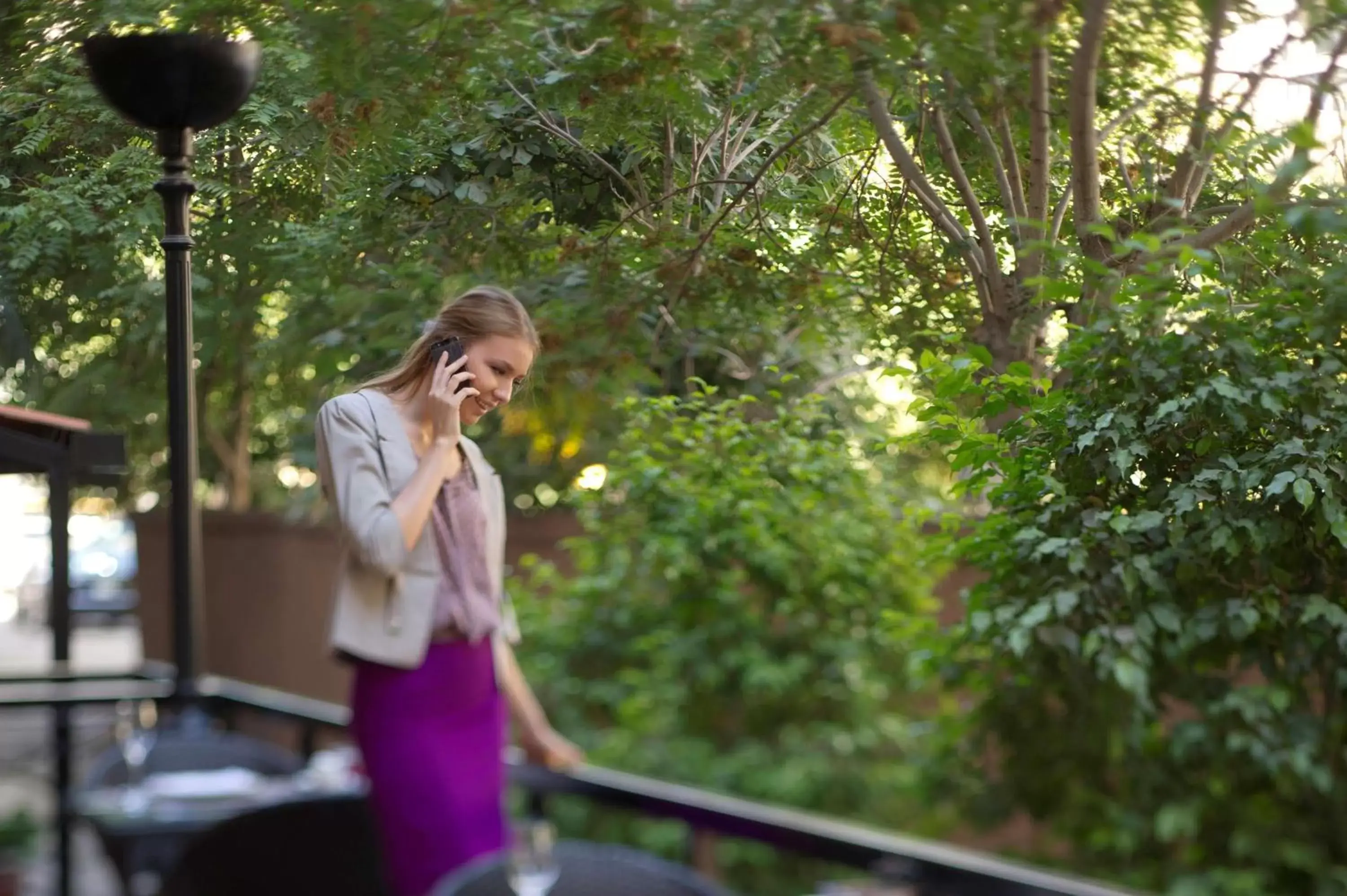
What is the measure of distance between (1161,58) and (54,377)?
1479 millimetres

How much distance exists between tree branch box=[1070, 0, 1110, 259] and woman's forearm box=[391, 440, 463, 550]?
2.23ft

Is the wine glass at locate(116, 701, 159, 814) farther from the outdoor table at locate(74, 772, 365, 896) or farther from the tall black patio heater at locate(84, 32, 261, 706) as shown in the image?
the tall black patio heater at locate(84, 32, 261, 706)

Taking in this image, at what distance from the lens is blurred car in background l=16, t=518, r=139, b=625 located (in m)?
7.93

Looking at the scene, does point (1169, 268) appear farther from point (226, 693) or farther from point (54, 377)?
point (226, 693)

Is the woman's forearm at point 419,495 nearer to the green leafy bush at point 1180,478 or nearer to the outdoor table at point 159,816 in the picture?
the green leafy bush at point 1180,478

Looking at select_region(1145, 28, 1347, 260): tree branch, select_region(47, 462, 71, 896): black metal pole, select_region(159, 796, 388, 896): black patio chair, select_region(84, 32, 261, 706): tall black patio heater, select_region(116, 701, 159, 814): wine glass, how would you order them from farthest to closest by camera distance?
select_region(47, 462, 71, 896): black metal pole → select_region(116, 701, 159, 814): wine glass → select_region(159, 796, 388, 896): black patio chair → select_region(84, 32, 261, 706): tall black patio heater → select_region(1145, 28, 1347, 260): tree branch

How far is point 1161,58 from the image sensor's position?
1424 millimetres

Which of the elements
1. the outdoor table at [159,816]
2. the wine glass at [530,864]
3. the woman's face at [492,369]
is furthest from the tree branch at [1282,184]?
the outdoor table at [159,816]

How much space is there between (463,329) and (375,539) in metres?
0.24

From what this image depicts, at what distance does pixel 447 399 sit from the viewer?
56.1 inches

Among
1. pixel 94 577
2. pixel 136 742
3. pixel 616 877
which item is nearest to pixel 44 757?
pixel 136 742

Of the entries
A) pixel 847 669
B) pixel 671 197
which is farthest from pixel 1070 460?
pixel 847 669

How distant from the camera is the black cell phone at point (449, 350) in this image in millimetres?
1438

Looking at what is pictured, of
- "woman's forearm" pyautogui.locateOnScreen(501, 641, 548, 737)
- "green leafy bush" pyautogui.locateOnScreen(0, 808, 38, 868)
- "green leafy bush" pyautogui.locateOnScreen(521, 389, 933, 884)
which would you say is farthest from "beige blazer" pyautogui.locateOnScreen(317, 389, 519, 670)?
"green leafy bush" pyautogui.locateOnScreen(0, 808, 38, 868)
